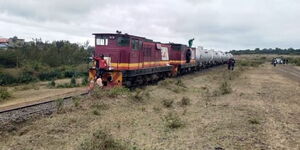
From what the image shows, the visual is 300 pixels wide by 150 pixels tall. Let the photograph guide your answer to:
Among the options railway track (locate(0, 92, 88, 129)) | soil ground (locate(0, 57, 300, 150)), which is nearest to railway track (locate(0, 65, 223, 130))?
railway track (locate(0, 92, 88, 129))

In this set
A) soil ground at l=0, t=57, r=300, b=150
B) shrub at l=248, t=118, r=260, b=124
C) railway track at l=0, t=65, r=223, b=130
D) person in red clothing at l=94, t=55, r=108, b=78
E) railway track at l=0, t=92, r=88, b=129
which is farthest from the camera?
person in red clothing at l=94, t=55, r=108, b=78

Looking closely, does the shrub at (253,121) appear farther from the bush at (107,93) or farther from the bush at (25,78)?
the bush at (25,78)

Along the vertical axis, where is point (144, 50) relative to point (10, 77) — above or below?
above

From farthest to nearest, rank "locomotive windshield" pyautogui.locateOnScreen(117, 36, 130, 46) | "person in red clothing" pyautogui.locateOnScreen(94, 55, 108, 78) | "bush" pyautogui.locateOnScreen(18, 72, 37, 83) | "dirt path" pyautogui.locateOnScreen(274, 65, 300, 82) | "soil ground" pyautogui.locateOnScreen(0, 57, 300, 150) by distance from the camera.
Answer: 1. "dirt path" pyautogui.locateOnScreen(274, 65, 300, 82)
2. "bush" pyautogui.locateOnScreen(18, 72, 37, 83)
3. "locomotive windshield" pyautogui.locateOnScreen(117, 36, 130, 46)
4. "person in red clothing" pyautogui.locateOnScreen(94, 55, 108, 78)
5. "soil ground" pyautogui.locateOnScreen(0, 57, 300, 150)

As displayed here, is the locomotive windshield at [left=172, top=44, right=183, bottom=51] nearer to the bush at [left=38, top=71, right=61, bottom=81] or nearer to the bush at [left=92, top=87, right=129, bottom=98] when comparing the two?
the bush at [left=38, top=71, right=61, bottom=81]

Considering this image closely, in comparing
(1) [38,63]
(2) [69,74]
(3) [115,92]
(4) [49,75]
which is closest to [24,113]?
(3) [115,92]

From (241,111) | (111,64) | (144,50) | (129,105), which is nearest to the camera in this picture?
(241,111)

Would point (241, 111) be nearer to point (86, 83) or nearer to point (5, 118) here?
point (5, 118)

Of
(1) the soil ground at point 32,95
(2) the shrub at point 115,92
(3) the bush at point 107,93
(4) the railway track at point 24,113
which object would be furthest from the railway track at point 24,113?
(1) the soil ground at point 32,95

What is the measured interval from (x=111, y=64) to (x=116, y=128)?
9332 mm

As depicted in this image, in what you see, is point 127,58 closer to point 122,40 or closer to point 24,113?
point 122,40

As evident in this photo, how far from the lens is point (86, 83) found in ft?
86.1

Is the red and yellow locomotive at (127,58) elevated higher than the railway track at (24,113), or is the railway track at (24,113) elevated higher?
the red and yellow locomotive at (127,58)

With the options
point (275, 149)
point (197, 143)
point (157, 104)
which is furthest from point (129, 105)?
point (275, 149)
